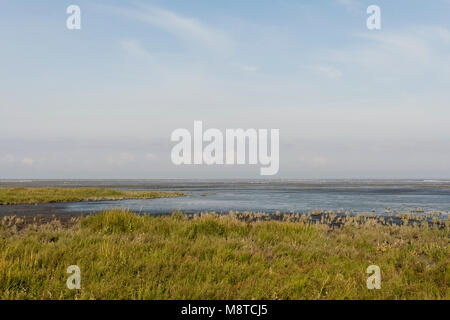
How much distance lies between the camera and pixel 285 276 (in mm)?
→ 6918

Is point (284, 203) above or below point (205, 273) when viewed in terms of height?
below

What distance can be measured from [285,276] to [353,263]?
2.74 meters

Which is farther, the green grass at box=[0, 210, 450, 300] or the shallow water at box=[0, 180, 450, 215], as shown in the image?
the shallow water at box=[0, 180, 450, 215]

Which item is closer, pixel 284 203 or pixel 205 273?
pixel 205 273

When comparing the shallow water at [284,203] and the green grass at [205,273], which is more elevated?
Result: the green grass at [205,273]

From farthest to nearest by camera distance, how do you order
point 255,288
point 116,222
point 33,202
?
point 33,202 < point 116,222 < point 255,288

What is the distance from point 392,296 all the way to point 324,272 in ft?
4.91

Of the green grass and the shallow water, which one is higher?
the green grass

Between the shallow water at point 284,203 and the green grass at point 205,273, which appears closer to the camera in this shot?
the green grass at point 205,273
